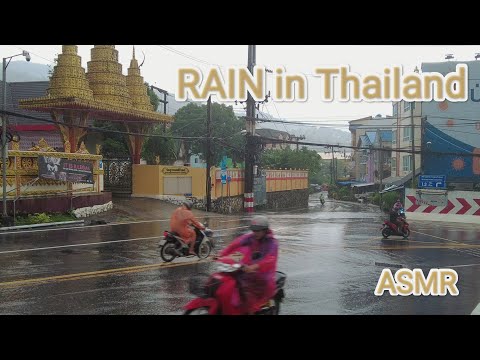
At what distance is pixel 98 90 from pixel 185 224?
20.2 m

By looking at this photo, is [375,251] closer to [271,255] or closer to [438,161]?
[271,255]

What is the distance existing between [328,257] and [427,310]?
544 cm

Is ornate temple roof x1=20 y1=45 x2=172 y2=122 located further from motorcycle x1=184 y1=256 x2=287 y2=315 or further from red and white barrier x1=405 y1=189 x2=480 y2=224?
motorcycle x1=184 y1=256 x2=287 y2=315

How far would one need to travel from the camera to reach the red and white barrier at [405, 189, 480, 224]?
24031 mm

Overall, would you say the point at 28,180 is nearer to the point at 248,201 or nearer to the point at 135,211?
the point at 135,211

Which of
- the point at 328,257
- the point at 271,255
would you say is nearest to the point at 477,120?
the point at 328,257

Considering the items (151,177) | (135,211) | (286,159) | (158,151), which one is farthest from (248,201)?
(286,159)

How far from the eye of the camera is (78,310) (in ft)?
24.6

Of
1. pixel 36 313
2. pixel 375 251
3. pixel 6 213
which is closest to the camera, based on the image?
pixel 36 313

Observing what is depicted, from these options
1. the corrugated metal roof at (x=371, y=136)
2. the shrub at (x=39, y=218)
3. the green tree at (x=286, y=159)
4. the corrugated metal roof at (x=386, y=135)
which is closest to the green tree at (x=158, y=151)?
the shrub at (x=39, y=218)

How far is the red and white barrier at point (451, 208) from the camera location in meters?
24.0

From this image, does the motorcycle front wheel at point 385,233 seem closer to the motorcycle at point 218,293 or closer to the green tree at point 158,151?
the motorcycle at point 218,293

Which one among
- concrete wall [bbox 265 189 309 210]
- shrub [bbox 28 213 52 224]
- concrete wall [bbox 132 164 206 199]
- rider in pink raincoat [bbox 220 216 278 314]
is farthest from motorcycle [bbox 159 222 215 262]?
concrete wall [bbox 265 189 309 210]

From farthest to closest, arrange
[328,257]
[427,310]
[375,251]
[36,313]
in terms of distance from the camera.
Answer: [375,251]
[328,257]
[427,310]
[36,313]
